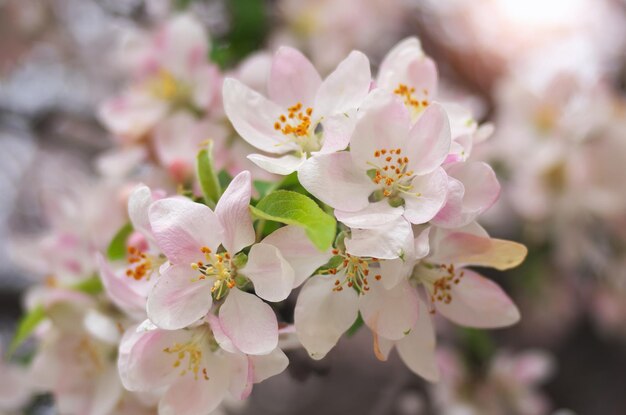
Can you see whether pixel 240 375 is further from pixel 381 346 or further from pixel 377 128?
pixel 377 128

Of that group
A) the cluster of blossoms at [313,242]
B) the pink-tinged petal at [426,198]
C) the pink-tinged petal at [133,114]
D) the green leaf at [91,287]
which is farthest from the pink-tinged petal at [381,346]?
the pink-tinged petal at [133,114]

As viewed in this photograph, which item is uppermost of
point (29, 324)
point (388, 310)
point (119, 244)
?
point (388, 310)

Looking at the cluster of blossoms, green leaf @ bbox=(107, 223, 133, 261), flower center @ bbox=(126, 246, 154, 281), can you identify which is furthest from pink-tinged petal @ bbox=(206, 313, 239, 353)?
green leaf @ bbox=(107, 223, 133, 261)

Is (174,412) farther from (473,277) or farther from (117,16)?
(117,16)

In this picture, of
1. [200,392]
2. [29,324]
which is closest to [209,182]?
[200,392]

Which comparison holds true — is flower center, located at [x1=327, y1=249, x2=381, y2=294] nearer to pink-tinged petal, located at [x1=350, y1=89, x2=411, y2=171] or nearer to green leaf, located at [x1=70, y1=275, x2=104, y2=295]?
pink-tinged petal, located at [x1=350, y1=89, x2=411, y2=171]

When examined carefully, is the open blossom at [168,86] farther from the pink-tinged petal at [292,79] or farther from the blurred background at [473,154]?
the pink-tinged petal at [292,79]
